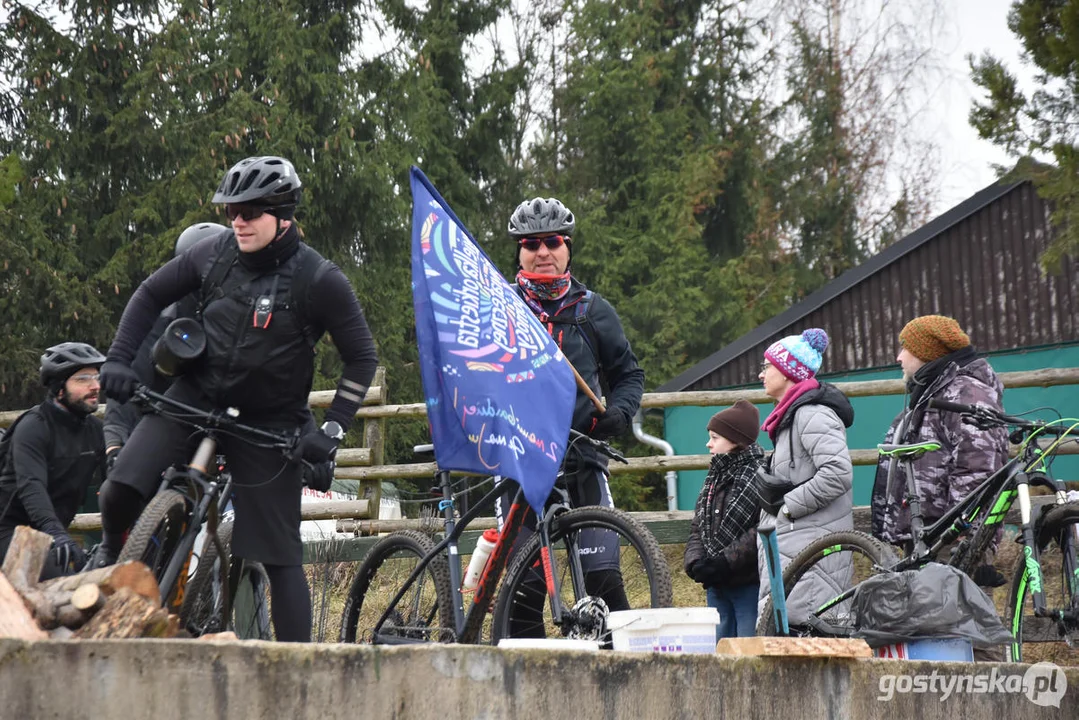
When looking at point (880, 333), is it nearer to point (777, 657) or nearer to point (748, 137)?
point (748, 137)

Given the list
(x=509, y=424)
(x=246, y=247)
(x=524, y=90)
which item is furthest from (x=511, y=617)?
(x=524, y=90)

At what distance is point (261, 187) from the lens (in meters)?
4.77

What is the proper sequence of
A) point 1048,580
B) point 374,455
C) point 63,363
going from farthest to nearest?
point 374,455 → point 63,363 → point 1048,580

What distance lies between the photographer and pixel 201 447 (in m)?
4.83

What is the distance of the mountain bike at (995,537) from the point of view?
207 inches

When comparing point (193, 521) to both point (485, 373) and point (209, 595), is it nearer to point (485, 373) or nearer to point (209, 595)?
point (209, 595)

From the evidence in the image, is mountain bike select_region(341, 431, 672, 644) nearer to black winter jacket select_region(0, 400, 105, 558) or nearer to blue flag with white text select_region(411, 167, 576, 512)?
blue flag with white text select_region(411, 167, 576, 512)

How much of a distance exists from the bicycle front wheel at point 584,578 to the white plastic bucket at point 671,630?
0.73m

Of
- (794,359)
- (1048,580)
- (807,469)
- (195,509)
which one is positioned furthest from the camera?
(794,359)

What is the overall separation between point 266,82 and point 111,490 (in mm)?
18181

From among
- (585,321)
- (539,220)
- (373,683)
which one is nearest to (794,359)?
(585,321)

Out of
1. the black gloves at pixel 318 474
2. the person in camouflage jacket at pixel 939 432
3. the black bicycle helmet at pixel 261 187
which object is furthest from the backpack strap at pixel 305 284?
the person in camouflage jacket at pixel 939 432

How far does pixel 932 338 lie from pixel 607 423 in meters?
1.61

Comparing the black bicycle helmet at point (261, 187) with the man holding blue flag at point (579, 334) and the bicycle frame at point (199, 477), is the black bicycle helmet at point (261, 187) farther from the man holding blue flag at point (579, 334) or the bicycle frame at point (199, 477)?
the man holding blue flag at point (579, 334)
